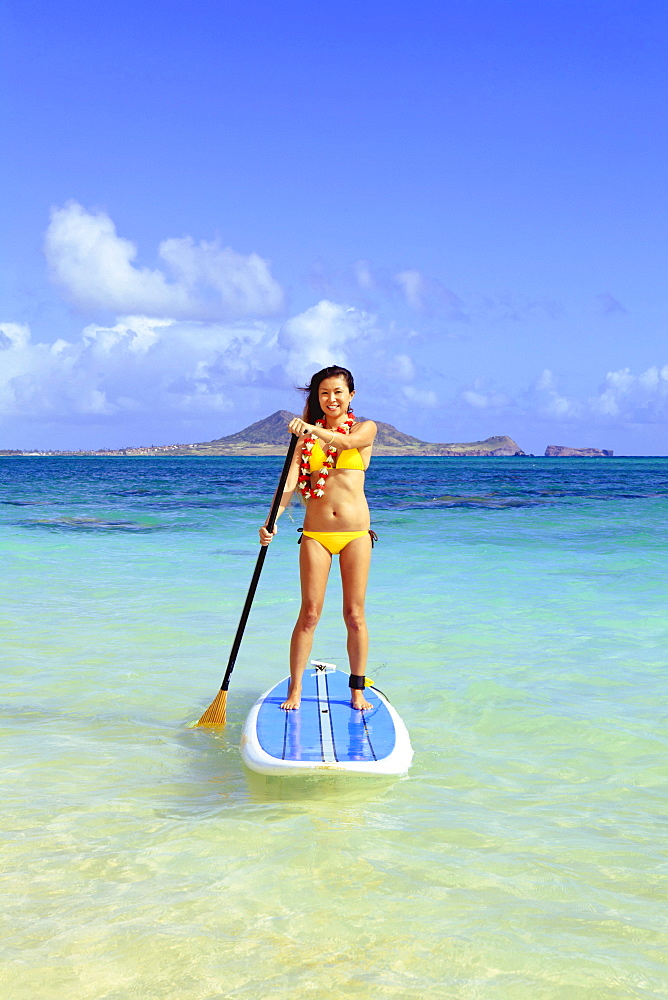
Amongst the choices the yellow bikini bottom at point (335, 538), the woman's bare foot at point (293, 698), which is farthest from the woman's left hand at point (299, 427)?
the woman's bare foot at point (293, 698)

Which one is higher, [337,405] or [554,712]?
[337,405]

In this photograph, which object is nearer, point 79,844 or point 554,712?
point 79,844

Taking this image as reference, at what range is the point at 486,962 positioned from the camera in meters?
2.98

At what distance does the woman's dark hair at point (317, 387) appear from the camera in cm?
518

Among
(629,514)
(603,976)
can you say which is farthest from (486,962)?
A: (629,514)

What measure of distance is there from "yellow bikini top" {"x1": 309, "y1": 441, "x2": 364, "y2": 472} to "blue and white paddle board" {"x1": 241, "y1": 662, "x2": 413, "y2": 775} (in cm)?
159

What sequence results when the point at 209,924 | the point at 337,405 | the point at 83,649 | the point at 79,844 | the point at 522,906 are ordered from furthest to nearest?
the point at 83,649, the point at 337,405, the point at 79,844, the point at 522,906, the point at 209,924

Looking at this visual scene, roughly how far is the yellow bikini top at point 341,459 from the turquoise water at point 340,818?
6.16ft

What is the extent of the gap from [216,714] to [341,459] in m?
1.98

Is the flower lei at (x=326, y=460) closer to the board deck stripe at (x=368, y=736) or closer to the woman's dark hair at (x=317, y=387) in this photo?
the woman's dark hair at (x=317, y=387)

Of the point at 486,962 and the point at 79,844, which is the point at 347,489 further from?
the point at 486,962

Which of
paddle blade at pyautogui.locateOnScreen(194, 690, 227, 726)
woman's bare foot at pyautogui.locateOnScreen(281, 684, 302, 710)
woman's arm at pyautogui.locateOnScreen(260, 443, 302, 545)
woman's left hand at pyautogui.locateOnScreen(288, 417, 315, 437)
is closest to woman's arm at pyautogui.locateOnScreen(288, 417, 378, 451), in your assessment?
woman's left hand at pyautogui.locateOnScreen(288, 417, 315, 437)

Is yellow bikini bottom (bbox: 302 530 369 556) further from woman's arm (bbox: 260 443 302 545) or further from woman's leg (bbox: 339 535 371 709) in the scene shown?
woman's arm (bbox: 260 443 302 545)

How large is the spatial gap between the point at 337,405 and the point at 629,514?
22.4 m
